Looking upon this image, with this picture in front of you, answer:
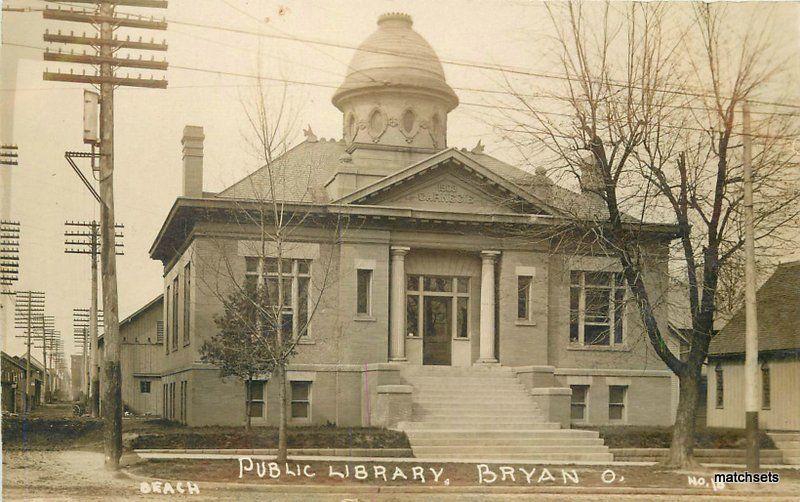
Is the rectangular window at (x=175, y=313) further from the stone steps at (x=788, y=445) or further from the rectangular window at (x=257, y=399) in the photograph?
the stone steps at (x=788, y=445)

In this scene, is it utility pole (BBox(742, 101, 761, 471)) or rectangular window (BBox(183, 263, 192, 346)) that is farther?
rectangular window (BBox(183, 263, 192, 346))

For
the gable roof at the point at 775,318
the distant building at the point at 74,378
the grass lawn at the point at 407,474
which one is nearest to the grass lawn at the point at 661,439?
the grass lawn at the point at 407,474

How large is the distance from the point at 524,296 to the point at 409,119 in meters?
8.58

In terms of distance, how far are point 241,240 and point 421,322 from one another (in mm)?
6331

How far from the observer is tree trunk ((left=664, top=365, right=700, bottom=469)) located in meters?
23.1

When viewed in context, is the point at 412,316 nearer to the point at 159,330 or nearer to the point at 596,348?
the point at 596,348

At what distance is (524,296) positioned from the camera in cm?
3219

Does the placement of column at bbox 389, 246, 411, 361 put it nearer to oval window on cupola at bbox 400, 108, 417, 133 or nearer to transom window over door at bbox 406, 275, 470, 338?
transom window over door at bbox 406, 275, 470, 338

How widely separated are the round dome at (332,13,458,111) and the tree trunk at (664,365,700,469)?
53.7 ft

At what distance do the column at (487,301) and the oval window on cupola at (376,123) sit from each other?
24.4 feet

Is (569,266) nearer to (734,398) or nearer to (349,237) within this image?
(349,237)

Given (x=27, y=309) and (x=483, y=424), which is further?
(x=27, y=309)

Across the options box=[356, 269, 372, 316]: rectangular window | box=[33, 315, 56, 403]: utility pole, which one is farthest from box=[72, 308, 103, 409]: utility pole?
box=[356, 269, 372, 316]: rectangular window

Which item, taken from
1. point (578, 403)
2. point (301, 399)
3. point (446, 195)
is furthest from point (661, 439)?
point (301, 399)
